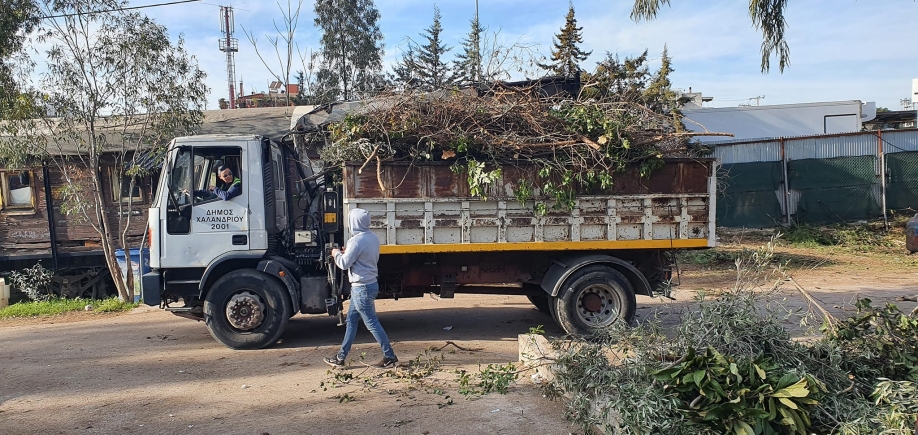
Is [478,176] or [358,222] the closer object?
[358,222]

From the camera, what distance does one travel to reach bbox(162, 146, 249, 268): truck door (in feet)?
22.1

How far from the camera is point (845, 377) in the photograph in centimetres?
419

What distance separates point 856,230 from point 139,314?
51.5 ft

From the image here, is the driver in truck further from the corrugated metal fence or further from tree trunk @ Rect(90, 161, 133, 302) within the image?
the corrugated metal fence

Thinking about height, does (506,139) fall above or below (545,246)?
above

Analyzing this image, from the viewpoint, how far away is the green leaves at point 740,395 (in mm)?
3691

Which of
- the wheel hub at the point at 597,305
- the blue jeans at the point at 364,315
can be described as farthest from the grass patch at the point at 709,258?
the blue jeans at the point at 364,315

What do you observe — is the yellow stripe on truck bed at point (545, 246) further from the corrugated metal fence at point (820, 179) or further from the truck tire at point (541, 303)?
the corrugated metal fence at point (820, 179)

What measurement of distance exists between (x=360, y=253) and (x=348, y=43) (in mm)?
17257

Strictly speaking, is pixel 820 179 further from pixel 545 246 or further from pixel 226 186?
pixel 226 186

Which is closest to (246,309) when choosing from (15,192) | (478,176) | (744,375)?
(478,176)

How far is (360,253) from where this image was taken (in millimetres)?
5828

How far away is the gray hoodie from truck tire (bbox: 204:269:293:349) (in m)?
1.36

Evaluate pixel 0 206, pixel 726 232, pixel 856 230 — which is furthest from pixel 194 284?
pixel 856 230
